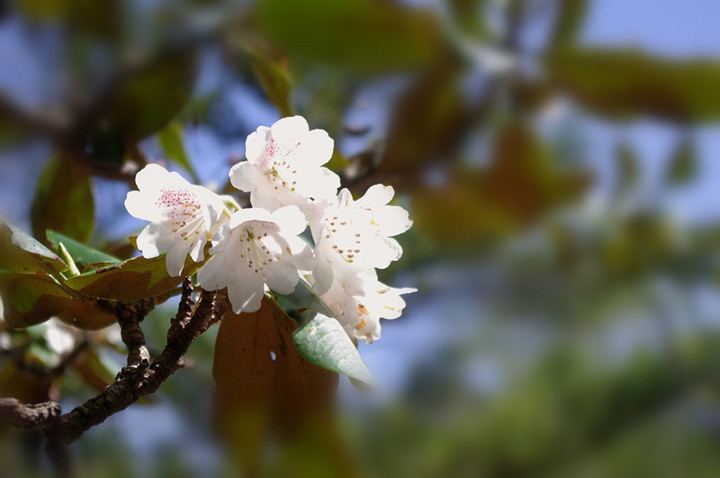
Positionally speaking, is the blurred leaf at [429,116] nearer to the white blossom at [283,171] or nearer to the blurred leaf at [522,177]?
the blurred leaf at [522,177]

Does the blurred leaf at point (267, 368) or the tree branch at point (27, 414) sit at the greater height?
the blurred leaf at point (267, 368)

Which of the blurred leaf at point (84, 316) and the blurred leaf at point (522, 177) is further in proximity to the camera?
the blurred leaf at point (522, 177)

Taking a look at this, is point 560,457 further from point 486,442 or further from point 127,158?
point 127,158

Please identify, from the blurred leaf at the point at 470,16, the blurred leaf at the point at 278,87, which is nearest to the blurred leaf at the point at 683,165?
the blurred leaf at the point at 470,16

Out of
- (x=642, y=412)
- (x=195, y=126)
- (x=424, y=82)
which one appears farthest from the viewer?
(x=642, y=412)

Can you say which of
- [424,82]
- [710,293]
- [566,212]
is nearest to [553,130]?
[566,212]

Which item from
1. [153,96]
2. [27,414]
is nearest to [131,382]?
[27,414]
